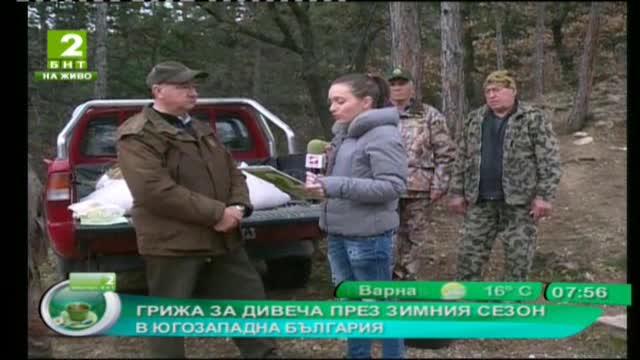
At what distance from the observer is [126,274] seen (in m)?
4.23

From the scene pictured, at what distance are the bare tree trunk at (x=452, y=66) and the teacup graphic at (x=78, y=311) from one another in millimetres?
2600

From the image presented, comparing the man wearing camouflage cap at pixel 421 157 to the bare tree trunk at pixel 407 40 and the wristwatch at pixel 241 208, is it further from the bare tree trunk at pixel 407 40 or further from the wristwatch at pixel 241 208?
the wristwatch at pixel 241 208

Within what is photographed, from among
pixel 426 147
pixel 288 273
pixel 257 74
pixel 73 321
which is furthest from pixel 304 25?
pixel 73 321

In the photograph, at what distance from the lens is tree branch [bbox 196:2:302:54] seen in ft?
14.9

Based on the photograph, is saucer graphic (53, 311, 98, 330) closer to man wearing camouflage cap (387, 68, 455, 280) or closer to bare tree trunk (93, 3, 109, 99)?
bare tree trunk (93, 3, 109, 99)

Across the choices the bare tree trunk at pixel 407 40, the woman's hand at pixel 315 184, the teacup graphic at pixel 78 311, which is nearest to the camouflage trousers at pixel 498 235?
the bare tree trunk at pixel 407 40

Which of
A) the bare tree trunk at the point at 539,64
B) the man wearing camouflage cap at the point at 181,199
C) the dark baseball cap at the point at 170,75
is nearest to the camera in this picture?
the man wearing camouflage cap at the point at 181,199

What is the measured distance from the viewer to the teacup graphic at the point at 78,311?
3.82 metres

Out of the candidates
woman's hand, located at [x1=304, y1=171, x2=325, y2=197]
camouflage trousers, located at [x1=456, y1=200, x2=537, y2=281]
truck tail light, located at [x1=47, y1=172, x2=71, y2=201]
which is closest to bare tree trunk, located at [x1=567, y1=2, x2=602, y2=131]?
camouflage trousers, located at [x1=456, y1=200, x2=537, y2=281]

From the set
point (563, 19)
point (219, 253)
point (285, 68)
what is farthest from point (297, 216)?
point (563, 19)

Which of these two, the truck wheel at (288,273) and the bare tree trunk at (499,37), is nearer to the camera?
the truck wheel at (288,273)

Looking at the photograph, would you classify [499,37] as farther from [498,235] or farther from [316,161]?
[316,161]

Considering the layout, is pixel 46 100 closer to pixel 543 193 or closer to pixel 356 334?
pixel 356 334

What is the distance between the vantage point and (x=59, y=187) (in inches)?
167
